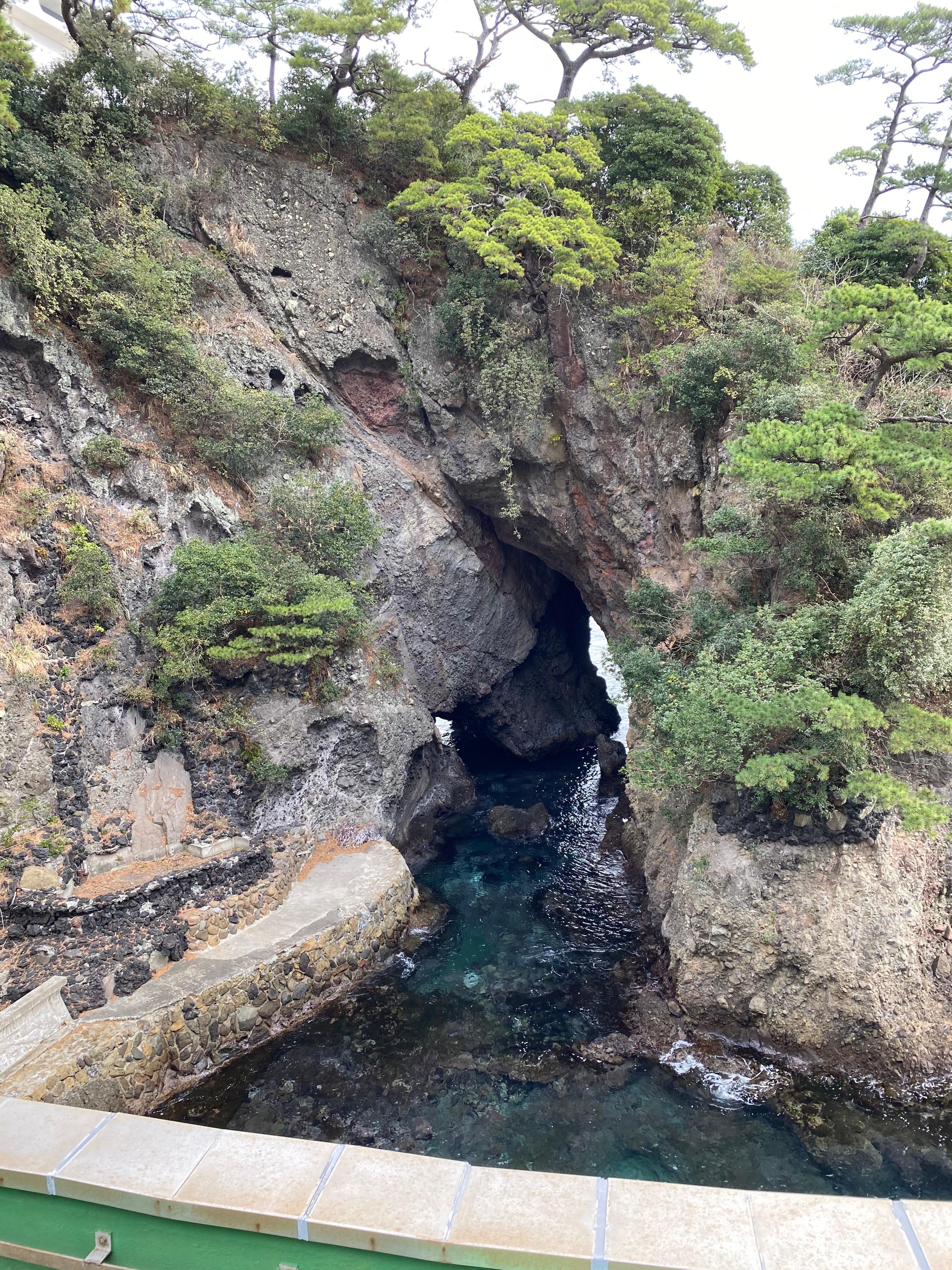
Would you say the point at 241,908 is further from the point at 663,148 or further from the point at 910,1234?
the point at 663,148

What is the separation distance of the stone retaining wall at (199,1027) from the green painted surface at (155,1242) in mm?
4062

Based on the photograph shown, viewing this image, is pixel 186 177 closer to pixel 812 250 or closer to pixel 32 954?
pixel 812 250

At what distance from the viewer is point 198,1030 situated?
10.2 m

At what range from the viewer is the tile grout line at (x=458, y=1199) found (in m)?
4.38

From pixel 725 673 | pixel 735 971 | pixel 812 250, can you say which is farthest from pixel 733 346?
pixel 735 971

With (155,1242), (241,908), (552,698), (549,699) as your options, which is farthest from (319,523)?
(155,1242)

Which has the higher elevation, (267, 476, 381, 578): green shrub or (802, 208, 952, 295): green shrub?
(802, 208, 952, 295): green shrub

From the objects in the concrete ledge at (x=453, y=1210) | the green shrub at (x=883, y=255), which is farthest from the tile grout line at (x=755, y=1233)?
the green shrub at (x=883, y=255)

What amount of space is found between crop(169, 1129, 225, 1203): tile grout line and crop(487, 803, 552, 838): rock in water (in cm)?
1297

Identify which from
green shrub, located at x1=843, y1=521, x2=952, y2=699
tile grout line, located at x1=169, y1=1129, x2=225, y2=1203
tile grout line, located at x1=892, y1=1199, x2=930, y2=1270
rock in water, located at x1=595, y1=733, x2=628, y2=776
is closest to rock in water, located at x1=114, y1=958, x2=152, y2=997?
tile grout line, located at x1=169, y1=1129, x2=225, y2=1203

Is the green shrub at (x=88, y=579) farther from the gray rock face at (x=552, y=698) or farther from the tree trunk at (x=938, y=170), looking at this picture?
the tree trunk at (x=938, y=170)

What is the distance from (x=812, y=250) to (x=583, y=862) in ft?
46.2

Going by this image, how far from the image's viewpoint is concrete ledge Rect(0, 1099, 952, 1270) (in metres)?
4.21

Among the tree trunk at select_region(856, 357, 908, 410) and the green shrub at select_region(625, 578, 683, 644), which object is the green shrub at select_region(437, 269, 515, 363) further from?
the tree trunk at select_region(856, 357, 908, 410)
